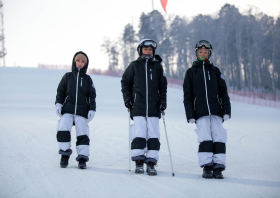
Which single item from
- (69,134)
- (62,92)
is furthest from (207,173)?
(62,92)

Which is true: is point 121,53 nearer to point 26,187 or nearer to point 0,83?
point 0,83

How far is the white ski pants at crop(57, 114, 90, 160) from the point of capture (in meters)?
5.17

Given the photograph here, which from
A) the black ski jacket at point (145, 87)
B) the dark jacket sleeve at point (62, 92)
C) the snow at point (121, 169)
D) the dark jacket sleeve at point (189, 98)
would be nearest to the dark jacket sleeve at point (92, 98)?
the dark jacket sleeve at point (62, 92)

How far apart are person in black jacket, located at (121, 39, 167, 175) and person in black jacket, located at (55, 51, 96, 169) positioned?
660mm

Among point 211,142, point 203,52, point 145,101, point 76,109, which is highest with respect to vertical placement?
point 203,52

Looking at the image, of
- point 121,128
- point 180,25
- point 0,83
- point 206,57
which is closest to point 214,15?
point 180,25

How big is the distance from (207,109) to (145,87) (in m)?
0.96

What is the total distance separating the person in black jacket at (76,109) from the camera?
518 cm

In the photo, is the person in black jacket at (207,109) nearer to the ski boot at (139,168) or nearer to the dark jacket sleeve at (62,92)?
the ski boot at (139,168)

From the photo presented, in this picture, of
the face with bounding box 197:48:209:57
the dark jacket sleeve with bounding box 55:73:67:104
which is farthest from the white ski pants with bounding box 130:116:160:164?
the dark jacket sleeve with bounding box 55:73:67:104

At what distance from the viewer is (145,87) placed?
16.7ft

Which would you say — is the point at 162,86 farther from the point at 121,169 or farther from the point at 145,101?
the point at 121,169

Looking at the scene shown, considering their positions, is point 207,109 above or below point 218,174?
above

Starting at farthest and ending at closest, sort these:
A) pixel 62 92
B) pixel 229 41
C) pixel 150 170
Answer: pixel 229 41 → pixel 62 92 → pixel 150 170
